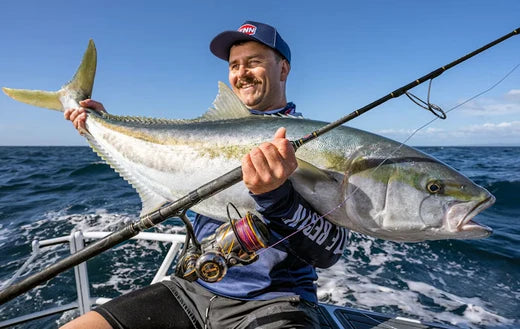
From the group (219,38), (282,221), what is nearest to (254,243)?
(282,221)

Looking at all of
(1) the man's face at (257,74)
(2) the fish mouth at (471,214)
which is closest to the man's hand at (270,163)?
(2) the fish mouth at (471,214)

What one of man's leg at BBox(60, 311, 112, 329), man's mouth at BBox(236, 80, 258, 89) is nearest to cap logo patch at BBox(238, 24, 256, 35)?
man's mouth at BBox(236, 80, 258, 89)

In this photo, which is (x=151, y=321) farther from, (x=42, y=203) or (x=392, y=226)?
(x=42, y=203)

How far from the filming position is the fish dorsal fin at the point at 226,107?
2.62 metres

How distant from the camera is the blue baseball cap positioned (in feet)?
9.29

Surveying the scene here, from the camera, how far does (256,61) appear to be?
295cm

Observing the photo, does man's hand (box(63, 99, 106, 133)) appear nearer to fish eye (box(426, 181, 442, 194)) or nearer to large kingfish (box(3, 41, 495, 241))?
large kingfish (box(3, 41, 495, 241))

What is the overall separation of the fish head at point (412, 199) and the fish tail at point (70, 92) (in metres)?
3.01

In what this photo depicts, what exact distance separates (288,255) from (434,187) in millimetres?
1036

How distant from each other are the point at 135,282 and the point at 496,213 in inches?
420

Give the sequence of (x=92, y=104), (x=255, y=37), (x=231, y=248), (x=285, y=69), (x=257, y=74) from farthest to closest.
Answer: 1. (x=92, y=104)
2. (x=285, y=69)
3. (x=257, y=74)
4. (x=255, y=37)
5. (x=231, y=248)

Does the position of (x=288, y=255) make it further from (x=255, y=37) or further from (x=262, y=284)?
(x=255, y=37)

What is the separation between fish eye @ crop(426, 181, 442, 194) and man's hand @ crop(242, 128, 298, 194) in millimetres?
783

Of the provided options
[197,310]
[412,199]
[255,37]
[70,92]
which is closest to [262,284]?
[197,310]
